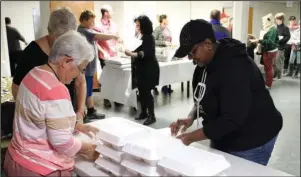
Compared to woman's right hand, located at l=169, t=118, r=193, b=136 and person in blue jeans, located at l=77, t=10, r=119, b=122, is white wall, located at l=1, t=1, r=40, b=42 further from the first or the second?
woman's right hand, located at l=169, t=118, r=193, b=136

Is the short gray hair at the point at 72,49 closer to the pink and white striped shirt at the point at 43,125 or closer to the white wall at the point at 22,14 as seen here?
the pink and white striped shirt at the point at 43,125

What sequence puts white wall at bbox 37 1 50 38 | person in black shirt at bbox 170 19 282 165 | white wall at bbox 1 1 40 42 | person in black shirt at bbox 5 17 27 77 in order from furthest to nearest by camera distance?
1. white wall at bbox 1 1 40 42
2. person in black shirt at bbox 5 17 27 77
3. white wall at bbox 37 1 50 38
4. person in black shirt at bbox 170 19 282 165

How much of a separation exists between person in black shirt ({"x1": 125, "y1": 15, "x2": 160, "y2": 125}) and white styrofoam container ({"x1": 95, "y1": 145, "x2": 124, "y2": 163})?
Result: 2.37 m

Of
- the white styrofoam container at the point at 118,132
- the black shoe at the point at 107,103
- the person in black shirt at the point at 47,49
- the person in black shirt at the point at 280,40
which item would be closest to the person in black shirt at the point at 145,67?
the black shoe at the point at 107,103

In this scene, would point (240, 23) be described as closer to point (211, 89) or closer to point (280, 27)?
point (280, 27)

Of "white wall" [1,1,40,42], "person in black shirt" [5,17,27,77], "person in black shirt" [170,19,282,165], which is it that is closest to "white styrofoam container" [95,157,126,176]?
"person in black shirt" [170,19,282,165]

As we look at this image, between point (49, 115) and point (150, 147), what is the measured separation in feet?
1.11

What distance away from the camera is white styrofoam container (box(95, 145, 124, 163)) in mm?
992

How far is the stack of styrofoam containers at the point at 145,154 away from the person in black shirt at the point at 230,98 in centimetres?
16

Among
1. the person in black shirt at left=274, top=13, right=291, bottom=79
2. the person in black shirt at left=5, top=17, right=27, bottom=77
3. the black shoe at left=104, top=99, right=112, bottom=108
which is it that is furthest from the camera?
the person in black shirt at left=5, top=17, right=27, bottom=77

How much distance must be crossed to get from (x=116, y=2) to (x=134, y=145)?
204 inches

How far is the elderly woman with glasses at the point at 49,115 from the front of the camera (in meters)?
0.95

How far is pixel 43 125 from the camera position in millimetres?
967

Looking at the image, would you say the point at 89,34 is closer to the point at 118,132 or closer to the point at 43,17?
the point at 43,17
